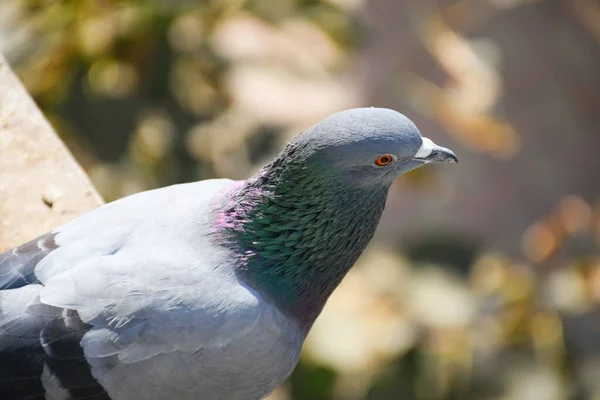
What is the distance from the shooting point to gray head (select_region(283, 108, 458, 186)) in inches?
75.4

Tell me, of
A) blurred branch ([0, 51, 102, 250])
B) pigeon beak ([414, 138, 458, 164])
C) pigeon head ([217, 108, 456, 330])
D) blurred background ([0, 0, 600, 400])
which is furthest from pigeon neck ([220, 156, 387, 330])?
blurred background ([0, 0, 600, 400])

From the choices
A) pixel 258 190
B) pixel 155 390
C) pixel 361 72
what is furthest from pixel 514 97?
pixel 155 390

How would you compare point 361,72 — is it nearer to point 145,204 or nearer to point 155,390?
point 145,204

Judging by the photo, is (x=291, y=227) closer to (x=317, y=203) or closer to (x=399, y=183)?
(x=317, y=203)

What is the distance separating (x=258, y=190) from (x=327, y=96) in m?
3.12

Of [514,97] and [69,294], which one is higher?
[69,294]

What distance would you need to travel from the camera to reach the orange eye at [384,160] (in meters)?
1.95

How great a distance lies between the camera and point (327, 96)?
5.11 m

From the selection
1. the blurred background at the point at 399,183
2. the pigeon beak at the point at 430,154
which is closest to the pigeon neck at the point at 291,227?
the pigeon beak at the point at 430,154

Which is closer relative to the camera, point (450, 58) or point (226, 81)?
point (226, 81)

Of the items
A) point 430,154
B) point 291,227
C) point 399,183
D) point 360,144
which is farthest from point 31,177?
point 399,183

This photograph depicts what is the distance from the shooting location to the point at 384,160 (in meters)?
1.96

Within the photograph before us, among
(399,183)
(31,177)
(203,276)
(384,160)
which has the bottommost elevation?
(399,183)

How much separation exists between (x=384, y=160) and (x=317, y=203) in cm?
20
